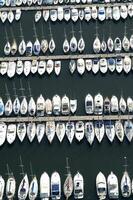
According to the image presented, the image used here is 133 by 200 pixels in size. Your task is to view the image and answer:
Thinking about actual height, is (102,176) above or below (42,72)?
below

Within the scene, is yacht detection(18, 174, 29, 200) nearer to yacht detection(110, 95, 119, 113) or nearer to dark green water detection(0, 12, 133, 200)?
dark green water detection(0, 12, 133, 200)

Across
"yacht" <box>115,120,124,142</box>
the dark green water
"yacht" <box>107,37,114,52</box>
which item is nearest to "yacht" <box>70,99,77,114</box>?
the dark green water

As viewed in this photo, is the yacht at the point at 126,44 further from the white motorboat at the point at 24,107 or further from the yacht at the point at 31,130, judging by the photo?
the yacht at the point at 31,130

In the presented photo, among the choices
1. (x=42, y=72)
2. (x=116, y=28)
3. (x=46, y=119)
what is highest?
(x=116, y=28)

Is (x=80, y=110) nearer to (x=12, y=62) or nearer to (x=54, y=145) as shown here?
(x=54, y=145)

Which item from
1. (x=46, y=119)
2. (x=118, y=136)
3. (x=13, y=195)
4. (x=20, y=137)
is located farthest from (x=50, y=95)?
(x=13, y=195)

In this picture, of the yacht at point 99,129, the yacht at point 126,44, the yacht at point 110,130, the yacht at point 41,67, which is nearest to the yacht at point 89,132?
the yacht at point 99,129
